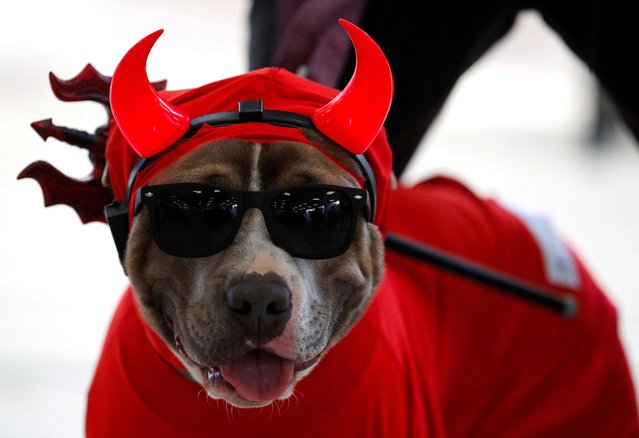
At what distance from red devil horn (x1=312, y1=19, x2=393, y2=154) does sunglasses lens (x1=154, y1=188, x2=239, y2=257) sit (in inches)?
8.3

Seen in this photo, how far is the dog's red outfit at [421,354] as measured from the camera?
1686 mm

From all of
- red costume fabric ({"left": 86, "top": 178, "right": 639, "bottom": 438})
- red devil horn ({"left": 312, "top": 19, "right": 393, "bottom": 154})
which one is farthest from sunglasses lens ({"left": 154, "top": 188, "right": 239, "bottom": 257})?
red costume fabric ({"left": 86, "top": 178, "right": 639, "bottom": 438})

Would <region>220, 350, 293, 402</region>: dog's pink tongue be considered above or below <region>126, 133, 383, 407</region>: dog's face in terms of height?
below

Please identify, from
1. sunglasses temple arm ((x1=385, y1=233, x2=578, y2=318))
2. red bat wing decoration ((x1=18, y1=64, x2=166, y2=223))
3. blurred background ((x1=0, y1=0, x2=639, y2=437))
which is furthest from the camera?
blurred background ((x1=0, y1=0, x2=639, y2=437))

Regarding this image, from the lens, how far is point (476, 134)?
473cm

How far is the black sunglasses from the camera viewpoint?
5.24ft

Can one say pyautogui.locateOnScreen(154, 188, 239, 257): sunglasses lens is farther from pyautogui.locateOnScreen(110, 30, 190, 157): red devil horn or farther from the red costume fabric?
the red costume fabric

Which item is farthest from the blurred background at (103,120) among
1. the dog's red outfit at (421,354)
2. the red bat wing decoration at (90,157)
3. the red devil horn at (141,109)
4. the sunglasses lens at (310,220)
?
the sunglasses lens at (310,220)

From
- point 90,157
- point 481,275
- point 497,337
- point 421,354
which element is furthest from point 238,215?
point 497,337

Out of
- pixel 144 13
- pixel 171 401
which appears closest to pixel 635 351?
pixel 171 401

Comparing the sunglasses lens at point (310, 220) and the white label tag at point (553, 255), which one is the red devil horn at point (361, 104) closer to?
the sunglasses lens at point (310, 220)

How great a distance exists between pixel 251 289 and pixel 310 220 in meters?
0.18

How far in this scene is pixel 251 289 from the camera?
1.51 metres

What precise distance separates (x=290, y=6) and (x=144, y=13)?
2.64m
